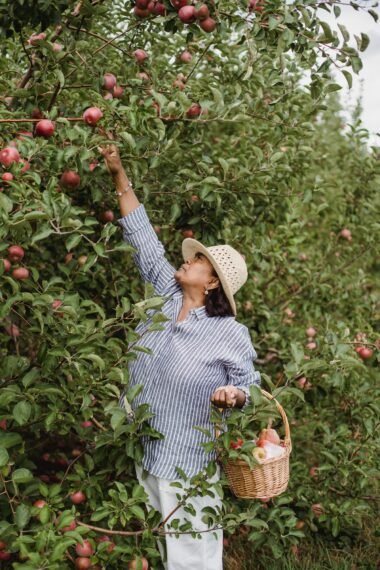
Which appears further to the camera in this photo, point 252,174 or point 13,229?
point 252,174

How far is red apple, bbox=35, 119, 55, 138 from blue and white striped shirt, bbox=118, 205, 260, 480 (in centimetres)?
81

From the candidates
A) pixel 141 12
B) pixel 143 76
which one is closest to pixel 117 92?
pixel 143 76

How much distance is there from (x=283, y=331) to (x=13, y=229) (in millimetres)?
2180

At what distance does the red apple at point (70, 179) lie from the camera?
2.47 metres

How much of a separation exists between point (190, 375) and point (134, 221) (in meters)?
0.64

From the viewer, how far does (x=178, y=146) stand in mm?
2861

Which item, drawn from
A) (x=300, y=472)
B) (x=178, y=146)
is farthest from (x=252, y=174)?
(x=300, y=472)

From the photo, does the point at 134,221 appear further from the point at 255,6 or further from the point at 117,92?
the point at 255,6

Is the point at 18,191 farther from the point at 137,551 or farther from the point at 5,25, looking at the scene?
the point at 137,551

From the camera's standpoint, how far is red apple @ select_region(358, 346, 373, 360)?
324 cm

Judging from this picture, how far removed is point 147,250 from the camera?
2.66m

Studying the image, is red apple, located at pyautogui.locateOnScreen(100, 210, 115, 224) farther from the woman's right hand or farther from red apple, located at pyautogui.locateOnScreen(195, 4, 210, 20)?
red apple, located at pyautogui.locateOnScreen(195, 4, 210, 20)

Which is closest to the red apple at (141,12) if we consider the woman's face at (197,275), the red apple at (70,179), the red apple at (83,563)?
the red apple at (70,179)

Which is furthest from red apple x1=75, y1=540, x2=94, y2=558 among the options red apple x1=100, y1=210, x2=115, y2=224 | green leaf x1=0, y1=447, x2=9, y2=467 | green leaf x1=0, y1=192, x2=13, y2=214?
red apple x1=100, y1=210, x2=115, y2=224
